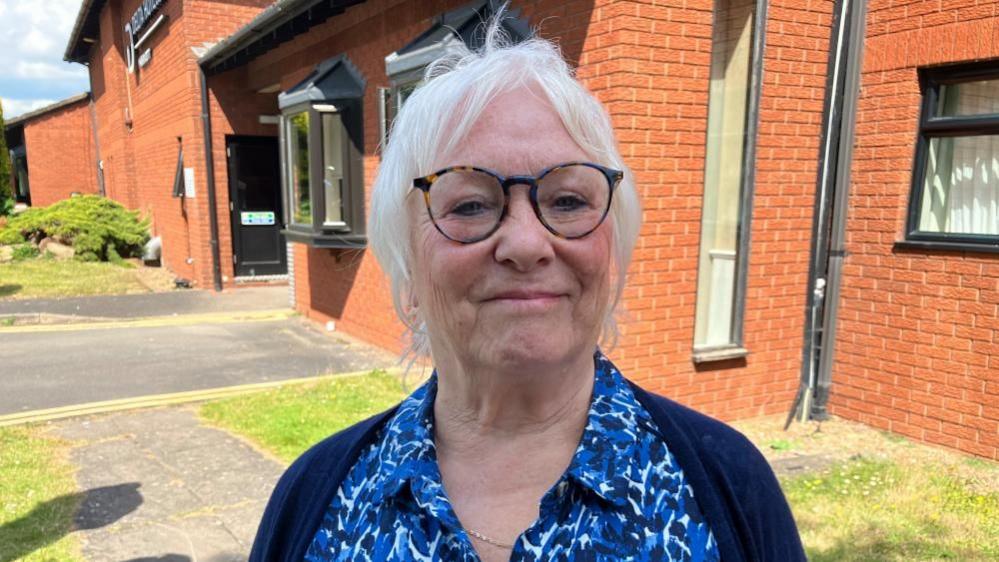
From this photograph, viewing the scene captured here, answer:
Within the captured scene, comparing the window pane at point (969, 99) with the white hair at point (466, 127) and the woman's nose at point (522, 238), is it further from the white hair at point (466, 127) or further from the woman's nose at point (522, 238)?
the woman's nose at point (522, 238)

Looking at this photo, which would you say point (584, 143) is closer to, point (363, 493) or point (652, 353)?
point (363, 493)

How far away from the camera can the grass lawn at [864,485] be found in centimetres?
345

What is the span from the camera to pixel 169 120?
1313cm

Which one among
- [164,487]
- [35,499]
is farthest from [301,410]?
[35,499]

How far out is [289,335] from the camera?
8797 millimetres

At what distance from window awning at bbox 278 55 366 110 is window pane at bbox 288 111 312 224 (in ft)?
1.54

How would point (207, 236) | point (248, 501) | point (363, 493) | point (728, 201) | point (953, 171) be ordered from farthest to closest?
1. point (207, 236)
2. point (728, 201)
3. point (953, 171)
4. point (248, 501)
5. point (363, 493)

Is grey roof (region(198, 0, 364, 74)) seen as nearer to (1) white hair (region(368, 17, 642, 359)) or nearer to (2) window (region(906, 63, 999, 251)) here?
(2) window (region(906, 63, 999, 251))

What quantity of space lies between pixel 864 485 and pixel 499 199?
3.93 m

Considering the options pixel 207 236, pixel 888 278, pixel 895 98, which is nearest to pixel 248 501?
pixel 888 278

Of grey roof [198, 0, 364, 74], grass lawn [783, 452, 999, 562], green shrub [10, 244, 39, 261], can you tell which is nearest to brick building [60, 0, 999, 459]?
grass lawn [783, 452, 999, 562]

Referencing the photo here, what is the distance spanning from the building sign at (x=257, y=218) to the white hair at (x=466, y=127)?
11.5 meters

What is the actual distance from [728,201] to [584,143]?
161 inches

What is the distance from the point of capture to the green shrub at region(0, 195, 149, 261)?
15.3m
